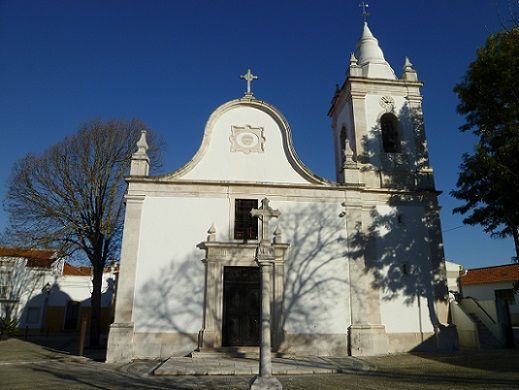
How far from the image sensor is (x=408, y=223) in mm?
15453

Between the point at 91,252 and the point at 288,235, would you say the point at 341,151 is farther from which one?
the point at 91,252

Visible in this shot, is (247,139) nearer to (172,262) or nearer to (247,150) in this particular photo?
(247,150)

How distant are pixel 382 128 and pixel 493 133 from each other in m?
5.41

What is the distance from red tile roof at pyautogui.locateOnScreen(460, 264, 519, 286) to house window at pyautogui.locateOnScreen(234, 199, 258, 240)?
27.9m

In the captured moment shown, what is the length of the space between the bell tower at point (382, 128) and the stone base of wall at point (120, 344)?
31.9 feet

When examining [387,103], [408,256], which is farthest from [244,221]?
[387,103]

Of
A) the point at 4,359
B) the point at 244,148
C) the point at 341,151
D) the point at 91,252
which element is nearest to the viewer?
the point at 4,359

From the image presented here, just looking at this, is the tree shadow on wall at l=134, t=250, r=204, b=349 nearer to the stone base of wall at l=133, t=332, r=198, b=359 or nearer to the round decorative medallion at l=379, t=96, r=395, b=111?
the stone base of wall at l=133, t=332, r=198, b=359

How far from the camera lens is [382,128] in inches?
693

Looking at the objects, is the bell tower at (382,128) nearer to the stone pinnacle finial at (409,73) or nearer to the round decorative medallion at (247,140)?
the stone pinnacle finial at (409,73)

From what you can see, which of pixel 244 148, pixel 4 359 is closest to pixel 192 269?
pixel 244 148

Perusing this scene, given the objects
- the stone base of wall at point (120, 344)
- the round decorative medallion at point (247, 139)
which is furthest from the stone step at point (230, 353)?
the round decorative medallion at point (247, 139)

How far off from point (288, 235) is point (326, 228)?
152 cm

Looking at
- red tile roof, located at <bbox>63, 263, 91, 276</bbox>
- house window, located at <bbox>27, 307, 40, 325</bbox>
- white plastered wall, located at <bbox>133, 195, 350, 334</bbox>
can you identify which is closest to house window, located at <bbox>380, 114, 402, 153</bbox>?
white plastered wall, located at <bbox>133, 195, 350, 334</bbox>
